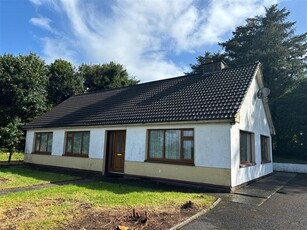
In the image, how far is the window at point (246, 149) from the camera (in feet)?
36.4

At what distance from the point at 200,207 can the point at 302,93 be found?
1747 centimetres

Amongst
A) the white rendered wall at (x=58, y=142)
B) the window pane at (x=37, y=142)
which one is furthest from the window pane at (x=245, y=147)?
the window pane at (x=37, y=142)

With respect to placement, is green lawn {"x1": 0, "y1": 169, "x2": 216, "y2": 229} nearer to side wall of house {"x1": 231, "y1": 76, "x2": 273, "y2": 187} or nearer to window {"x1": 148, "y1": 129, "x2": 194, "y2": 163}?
window {"x1": 148, "y1": 129, "x2": 194, "y2": 163}

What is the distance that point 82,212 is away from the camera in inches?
251

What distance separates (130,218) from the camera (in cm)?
579

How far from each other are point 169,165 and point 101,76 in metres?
27.7

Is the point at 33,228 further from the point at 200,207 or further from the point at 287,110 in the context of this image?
the point at 287,110

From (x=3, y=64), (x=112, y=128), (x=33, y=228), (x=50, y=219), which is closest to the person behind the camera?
(x=33, y=228)

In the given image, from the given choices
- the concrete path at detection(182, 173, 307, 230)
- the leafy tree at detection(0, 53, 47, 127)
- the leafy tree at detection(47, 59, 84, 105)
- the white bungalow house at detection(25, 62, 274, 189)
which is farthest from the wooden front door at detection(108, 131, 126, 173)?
the leafy tree at detection(47, 59, 84, 105)

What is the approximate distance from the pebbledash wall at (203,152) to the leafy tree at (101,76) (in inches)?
790

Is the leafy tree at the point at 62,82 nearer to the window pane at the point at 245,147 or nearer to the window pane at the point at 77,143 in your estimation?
the window pane at the point at 77,143

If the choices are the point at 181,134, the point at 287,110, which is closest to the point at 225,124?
the point at 181,134

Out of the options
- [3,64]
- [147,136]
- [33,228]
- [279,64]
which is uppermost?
[279,64]

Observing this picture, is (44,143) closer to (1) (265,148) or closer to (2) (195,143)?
(2) (195,143)
